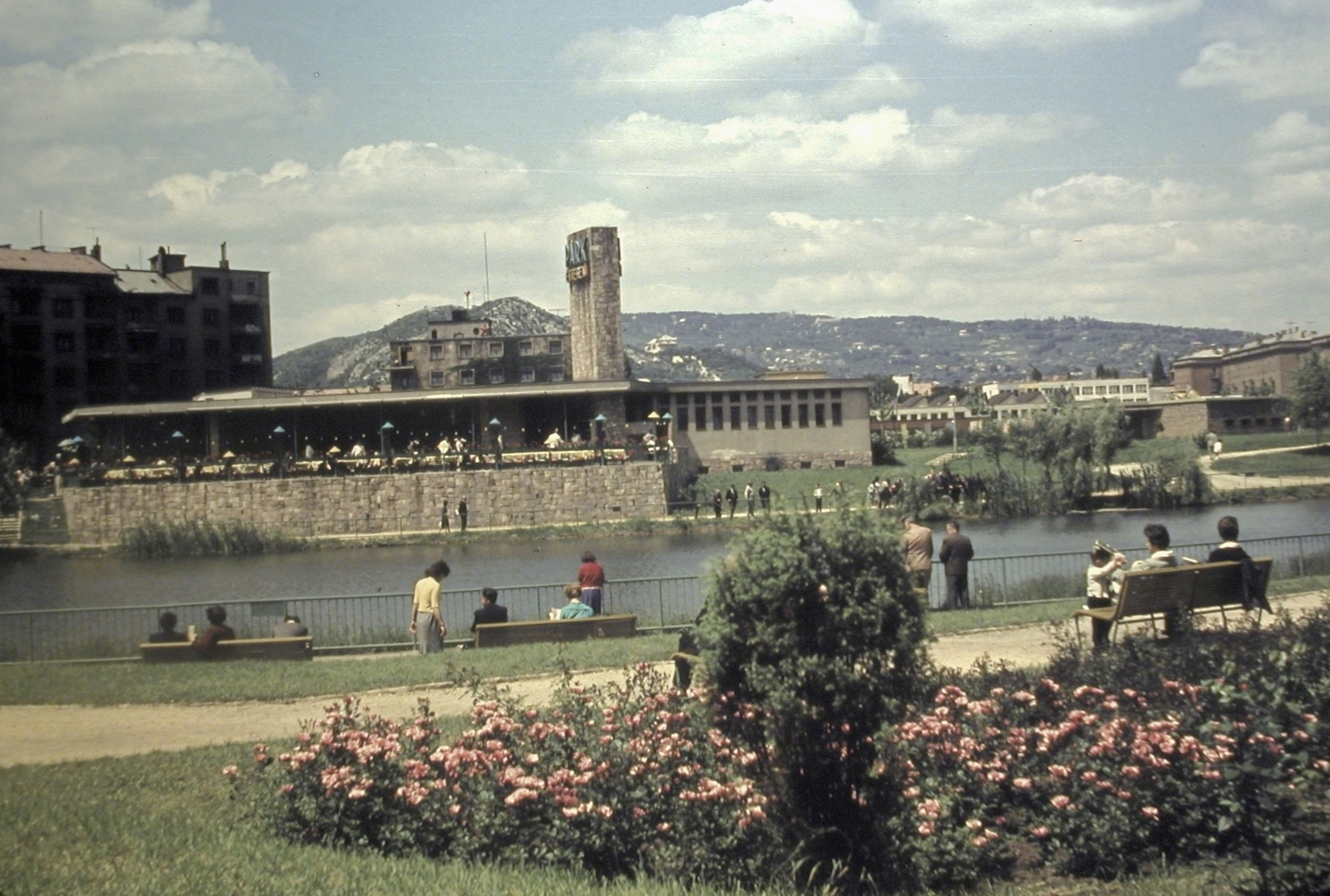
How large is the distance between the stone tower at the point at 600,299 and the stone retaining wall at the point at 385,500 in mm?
20135

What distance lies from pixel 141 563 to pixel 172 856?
44934 mm

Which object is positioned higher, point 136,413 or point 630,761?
point 136,413

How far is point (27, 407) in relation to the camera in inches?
2124

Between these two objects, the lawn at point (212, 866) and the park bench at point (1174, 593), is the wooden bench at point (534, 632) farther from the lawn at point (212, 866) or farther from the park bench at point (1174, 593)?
the lawn at point (212, 866)

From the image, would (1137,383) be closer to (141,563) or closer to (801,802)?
(141,563)

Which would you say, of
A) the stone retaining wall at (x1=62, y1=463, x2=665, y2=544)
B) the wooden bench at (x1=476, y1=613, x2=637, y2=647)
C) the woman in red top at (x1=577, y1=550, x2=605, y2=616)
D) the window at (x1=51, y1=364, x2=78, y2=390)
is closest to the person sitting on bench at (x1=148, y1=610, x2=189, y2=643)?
the wooden bench at (x1=476, y1=613, x2=637, y2=647)

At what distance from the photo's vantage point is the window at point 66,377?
197 feet

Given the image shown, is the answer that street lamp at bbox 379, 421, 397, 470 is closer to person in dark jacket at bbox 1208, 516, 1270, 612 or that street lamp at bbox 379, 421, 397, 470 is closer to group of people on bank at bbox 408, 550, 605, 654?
group of people on bank at bbox 408, 550, 605, 654

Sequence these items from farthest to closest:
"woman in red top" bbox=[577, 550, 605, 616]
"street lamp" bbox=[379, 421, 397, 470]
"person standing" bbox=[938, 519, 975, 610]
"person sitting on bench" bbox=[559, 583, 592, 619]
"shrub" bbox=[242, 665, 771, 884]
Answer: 1. "street lamp" bbox=[379, 421, 397, 470]
2. "person standing" bbox=[938, 519, 975, 610]
3. "woman in red top" bbox=[577, 550, 605, 616]
4. "person sitting on bench" bbox=[559, 583, 592, 619]
5. "shrub" bbox=[242, 665, 771, 884]

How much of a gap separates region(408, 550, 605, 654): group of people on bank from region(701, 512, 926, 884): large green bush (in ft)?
32.7

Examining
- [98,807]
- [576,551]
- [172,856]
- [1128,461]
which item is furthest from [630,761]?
[1128,461]

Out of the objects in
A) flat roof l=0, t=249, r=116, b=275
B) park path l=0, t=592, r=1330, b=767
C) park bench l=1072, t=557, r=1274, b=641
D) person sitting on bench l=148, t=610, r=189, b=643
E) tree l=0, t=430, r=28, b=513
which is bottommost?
park path l=0, t=592, r=1330, b=767

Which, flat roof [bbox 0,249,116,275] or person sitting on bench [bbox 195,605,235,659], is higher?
flat roof [bbox 0,249,116,275]

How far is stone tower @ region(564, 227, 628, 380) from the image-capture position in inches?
3179
